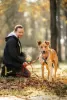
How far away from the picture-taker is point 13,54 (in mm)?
10008

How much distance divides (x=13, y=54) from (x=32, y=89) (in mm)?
1814

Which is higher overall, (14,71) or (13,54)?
(13,54)

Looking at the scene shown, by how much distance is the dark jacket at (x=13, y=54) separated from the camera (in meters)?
10.0

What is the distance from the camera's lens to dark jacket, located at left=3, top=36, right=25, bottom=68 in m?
10.0

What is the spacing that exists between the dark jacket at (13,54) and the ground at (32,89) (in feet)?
2.14

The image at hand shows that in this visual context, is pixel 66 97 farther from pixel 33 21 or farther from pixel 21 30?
pixel 33 21

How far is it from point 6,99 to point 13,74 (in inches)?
110

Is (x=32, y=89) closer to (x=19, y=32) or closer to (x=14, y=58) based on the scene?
(x=14, y=58)

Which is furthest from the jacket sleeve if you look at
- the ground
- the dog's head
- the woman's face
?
the dog's head

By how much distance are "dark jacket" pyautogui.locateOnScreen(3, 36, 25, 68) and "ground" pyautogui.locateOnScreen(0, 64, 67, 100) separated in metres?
0.65

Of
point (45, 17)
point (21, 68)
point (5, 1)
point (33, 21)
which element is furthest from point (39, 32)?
point (21, 68)

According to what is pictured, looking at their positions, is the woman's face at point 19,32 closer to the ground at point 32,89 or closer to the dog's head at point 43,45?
the dog's head at point 43,45

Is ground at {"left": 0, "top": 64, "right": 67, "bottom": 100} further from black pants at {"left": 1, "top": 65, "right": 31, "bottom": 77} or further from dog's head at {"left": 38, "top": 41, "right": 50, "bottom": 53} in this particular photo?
dog's head at {"left": 38, "top": 41, "right": 50, "bottom": 53}

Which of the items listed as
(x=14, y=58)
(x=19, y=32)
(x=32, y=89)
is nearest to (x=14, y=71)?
(x=14, y=58)
